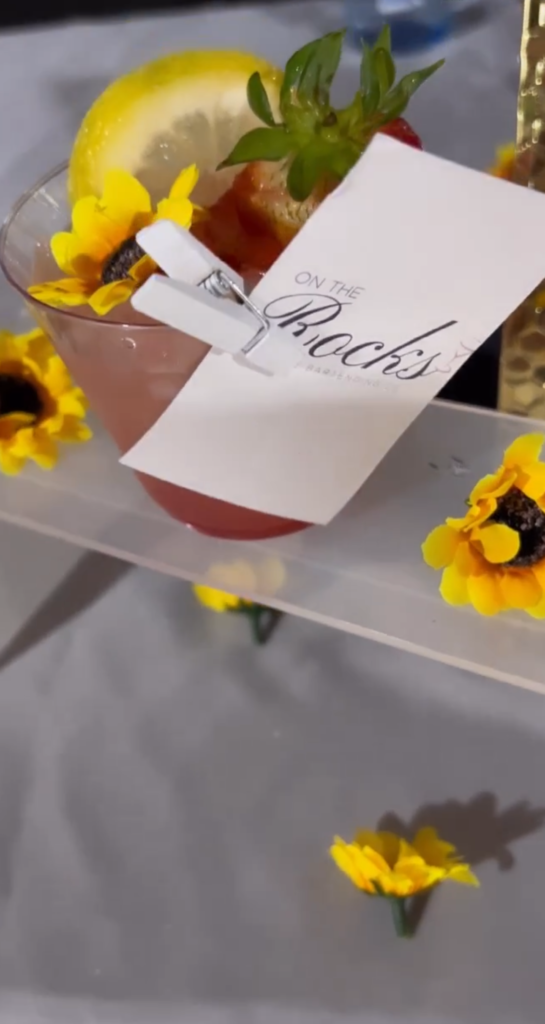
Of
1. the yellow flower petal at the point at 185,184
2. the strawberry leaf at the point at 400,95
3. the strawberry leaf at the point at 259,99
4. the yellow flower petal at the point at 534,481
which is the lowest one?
the yellow flower petal at the point at 534,481

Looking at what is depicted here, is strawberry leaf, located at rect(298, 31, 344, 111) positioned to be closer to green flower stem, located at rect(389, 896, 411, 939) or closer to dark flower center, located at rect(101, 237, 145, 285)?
dark flower center, located at rect(101, 237, 145, 285)

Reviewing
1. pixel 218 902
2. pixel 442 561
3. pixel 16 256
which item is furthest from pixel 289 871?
pixel 16 256

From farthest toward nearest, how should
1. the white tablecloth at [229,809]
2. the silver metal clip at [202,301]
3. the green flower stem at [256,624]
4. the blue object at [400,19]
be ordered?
the blue object at [400,19], the green flower stem at [256,624], the white tablecloth at [229,809], the silver metal clip at [202,301]

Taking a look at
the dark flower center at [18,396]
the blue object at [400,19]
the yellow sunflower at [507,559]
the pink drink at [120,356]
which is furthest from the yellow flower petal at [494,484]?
the blue object at [400,19]

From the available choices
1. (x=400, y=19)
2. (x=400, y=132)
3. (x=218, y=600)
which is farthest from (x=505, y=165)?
(x=400, y=19)

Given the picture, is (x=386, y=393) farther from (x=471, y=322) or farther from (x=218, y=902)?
(x=218, y=902)

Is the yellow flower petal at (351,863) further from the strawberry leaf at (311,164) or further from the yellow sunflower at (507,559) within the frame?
the strawberry leaf at (311,164)
